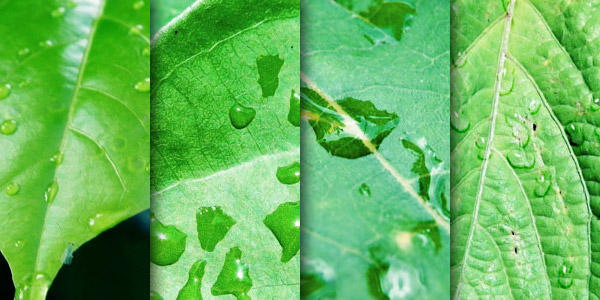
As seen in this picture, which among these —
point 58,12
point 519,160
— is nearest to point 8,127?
point 58,12

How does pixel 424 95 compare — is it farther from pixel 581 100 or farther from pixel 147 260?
pixel 147 260

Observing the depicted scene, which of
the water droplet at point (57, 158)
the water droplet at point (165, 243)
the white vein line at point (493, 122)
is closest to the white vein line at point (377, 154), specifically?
the white vein line at point (493, 122)

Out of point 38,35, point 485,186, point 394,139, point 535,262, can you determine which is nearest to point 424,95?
point 394,139

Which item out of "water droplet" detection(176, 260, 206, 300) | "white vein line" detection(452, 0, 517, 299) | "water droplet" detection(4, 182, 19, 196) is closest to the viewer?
"water droplet" detection(4, 182, 19, 196)

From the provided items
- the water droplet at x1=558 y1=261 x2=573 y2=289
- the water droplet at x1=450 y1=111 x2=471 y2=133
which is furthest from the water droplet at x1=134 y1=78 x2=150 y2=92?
the water droplet at x1=558 y1=261 x2=573 y2=289

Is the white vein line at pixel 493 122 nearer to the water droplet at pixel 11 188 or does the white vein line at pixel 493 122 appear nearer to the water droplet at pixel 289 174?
the water droplet at pixel 289 174

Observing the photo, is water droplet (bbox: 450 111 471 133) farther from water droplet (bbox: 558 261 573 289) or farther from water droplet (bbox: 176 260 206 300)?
water droplet (bbox: 176 260 206 300)

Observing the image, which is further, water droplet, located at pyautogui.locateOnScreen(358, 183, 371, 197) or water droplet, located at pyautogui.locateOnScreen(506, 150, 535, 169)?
water droplet, located at pyautogui.locateOnScreen(506, 150, 535, 169)
